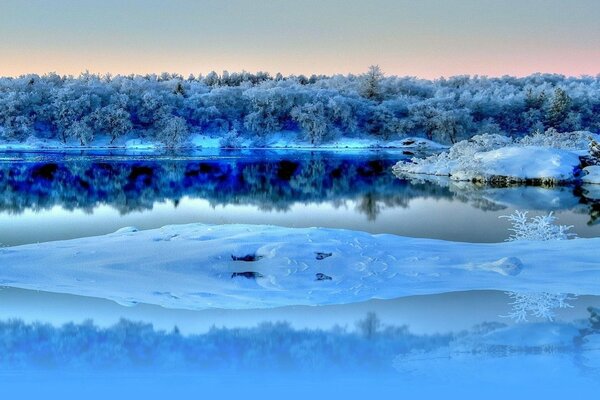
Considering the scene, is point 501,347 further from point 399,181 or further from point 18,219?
point 399,181

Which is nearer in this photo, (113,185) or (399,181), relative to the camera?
(113,185)

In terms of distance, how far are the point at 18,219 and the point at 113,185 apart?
31.8 feet

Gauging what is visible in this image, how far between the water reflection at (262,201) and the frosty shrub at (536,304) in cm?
529

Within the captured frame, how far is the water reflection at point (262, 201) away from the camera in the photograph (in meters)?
16.5

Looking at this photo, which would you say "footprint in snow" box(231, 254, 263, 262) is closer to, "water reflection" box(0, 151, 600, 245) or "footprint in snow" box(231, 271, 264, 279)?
"footprint in snow" box(231, 271, 264, 279)

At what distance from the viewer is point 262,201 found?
22406 millimetres

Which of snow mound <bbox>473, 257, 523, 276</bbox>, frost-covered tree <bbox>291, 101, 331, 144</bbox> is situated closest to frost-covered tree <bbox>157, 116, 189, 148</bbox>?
frost-covered tree <bbox>291, 101, 331, 144</bbox>

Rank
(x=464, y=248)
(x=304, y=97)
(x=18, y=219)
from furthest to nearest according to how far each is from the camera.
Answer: (x=304, y=97) → (x=18, y=219) → (x=464, y=248)

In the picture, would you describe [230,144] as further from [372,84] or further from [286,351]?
[286,351]

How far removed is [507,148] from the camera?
3047cm

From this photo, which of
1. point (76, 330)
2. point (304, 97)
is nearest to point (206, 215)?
point (76, 330)

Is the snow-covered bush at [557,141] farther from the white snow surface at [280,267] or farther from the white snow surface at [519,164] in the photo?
the white snow surface at [280,267]

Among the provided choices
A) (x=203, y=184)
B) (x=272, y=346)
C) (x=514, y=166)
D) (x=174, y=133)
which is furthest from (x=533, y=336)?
(x=174, y=133)

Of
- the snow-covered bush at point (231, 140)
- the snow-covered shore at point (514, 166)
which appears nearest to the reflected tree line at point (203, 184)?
the snow-covered shore at point (514, 166)
